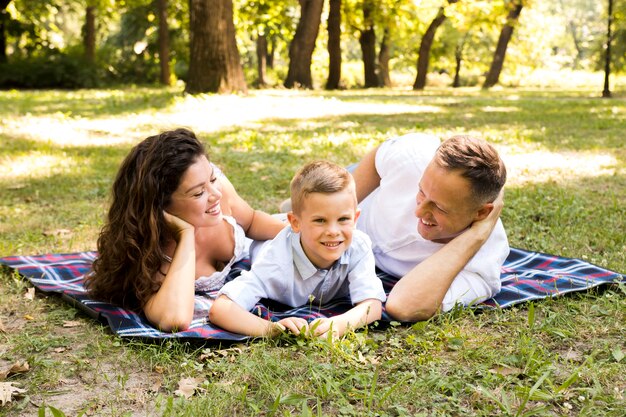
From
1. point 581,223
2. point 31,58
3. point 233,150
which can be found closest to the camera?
point 581,223

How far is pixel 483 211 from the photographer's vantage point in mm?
3752

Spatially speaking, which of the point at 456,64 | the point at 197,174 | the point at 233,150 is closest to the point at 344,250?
the point at 197,174

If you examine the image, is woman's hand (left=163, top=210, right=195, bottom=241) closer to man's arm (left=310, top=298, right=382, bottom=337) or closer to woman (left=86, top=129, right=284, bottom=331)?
woman (left=86, top=129, right=284, bottom=331)

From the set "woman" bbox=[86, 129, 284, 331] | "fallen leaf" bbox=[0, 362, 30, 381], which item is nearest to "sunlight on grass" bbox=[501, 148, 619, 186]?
"woman" bbox=[86, 129, 284, 331]

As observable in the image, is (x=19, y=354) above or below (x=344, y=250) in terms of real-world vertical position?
below

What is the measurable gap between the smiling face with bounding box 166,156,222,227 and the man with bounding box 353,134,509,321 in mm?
1095

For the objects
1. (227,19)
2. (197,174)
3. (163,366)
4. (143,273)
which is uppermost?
(227,19)

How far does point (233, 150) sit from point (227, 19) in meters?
6.15

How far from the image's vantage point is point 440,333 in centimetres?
336

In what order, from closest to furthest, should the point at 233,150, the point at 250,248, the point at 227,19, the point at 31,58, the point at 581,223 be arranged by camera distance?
1. the point at 250,248
2. the point at 581,223
3. the point at 233,150
4. the point at 227,19
5. the point at 31,58

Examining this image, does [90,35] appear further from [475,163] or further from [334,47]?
[475,163]

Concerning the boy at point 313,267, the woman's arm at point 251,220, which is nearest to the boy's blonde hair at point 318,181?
the boy at point 313,267

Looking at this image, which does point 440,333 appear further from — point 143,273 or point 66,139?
point 66,139

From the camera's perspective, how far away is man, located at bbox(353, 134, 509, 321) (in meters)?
3.56
